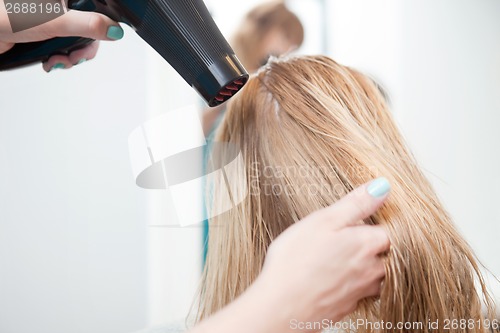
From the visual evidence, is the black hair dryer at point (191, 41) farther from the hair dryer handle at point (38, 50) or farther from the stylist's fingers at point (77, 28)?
the hair dryer handle at point (38, 50)

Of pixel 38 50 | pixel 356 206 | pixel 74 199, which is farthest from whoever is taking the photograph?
pixel 74 199

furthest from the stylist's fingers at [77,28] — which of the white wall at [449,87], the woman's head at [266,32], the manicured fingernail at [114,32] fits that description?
the white wall at [449,87]

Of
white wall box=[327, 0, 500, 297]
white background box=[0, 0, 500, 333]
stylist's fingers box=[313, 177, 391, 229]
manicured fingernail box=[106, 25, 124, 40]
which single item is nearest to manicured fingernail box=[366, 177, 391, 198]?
stylist's fingers box=[313, 177, 391, 229]

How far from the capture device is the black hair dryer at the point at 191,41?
0.61 m

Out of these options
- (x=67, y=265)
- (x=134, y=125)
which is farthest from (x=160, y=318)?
(x=134, y=125)

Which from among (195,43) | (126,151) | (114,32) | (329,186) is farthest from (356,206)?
(126,151)

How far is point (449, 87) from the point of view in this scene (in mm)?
1773

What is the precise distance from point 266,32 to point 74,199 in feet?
2.40

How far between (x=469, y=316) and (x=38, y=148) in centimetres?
104

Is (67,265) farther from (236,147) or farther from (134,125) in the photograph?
(236,147)

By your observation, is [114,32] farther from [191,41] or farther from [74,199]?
[74,199]

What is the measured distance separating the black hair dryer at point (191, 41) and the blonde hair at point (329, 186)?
15 cm

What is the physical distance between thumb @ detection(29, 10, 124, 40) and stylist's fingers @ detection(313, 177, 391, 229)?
40cm

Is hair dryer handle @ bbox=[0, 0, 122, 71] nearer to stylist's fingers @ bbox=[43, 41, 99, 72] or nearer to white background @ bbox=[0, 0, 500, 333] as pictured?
stylist's fingers @ bbox=[43, 41, 99, 72]
